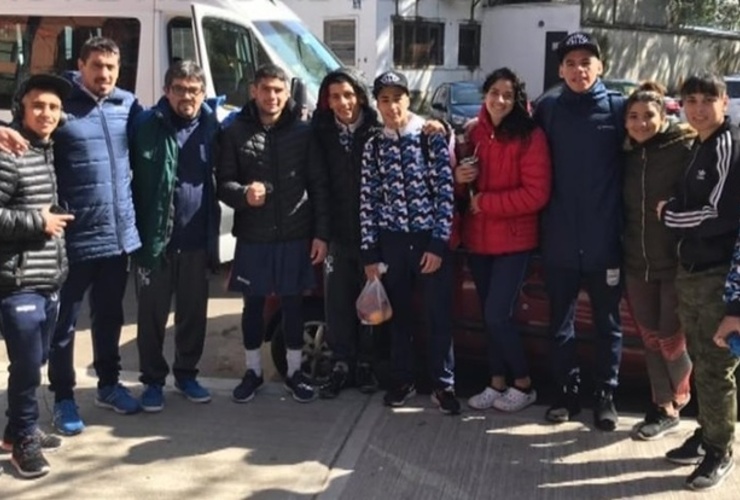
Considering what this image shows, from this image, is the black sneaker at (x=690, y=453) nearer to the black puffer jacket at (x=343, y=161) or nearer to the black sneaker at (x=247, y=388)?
the black puffer jacket at (x=343, y=161)

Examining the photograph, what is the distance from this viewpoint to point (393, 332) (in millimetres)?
5008

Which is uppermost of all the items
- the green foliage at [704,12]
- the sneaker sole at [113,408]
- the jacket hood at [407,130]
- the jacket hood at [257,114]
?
the green foliage at [704,12]

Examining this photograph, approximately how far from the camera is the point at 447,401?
4.89 metres

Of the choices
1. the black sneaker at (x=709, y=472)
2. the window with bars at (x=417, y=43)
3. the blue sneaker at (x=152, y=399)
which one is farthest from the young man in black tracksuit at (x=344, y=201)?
the window with bars at (x=417, y=43)

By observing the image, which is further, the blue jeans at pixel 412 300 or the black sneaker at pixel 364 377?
the black sneaker at pixel 364 377

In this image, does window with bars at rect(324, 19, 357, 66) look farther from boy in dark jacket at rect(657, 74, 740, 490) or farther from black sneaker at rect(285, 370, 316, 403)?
boy in dark jacket at rect(657, 74, 740, 490)

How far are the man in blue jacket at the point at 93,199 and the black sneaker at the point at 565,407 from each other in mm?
2378

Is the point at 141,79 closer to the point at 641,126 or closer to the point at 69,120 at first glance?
the point at 69,120

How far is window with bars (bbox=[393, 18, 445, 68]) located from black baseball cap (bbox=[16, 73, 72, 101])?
890 inches

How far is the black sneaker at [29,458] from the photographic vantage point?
13.6ft

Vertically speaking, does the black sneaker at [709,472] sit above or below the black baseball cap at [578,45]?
below

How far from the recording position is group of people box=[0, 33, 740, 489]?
401 cm

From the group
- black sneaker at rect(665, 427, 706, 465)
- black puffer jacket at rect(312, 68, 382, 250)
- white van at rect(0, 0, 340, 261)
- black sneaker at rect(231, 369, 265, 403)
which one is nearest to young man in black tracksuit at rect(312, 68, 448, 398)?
black puffer jacket at rect(312, 68, 382, 250)

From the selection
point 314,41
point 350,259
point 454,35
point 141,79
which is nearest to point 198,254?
point 350,259
